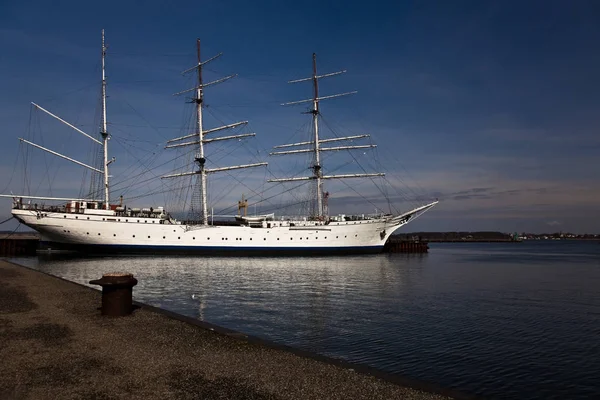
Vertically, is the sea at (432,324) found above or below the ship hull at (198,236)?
below

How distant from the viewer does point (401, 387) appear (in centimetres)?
645

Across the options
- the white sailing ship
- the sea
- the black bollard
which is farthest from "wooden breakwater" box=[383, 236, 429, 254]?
the black bollard

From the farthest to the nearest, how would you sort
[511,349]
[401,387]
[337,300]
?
1. [337,300]
2. [511,349]
3. [401,387]

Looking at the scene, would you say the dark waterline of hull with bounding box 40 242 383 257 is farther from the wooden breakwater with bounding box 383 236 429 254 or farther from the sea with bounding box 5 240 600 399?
the sea with bounding box 5 240 600 399

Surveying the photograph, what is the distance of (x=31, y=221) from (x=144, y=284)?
1482 inches

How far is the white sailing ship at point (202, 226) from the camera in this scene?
178ft

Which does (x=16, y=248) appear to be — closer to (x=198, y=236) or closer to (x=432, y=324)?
(x=198, y=236)

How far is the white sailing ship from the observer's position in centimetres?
5416

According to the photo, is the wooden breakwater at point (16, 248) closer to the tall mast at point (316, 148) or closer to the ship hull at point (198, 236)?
the ship hull at point (198, 236)

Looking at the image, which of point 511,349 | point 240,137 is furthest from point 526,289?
point 240,137

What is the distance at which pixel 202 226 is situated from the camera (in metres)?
59.5

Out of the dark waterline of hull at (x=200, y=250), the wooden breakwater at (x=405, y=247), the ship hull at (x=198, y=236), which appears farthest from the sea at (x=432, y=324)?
the wooden breakwater at (x=405, y=247)

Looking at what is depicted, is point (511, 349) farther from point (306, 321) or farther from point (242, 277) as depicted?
point (242, 277)

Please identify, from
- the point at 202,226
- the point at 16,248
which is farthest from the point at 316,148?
the point at 16,248
